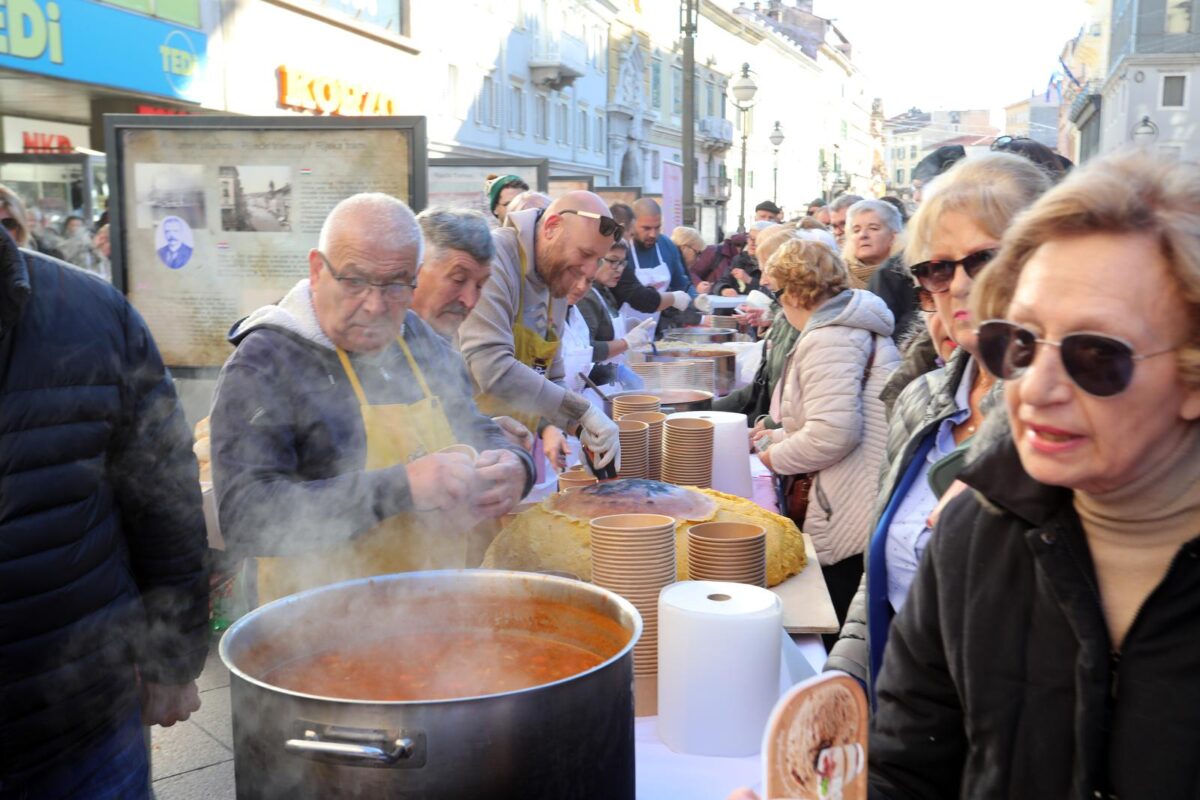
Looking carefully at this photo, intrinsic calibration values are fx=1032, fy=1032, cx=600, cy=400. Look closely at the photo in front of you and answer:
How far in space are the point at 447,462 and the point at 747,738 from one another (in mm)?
906

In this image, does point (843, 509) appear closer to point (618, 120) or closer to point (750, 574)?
point (750, 574)

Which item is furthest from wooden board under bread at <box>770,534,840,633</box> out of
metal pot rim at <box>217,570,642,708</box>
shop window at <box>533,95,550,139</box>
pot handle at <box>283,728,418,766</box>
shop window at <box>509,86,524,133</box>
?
shop window at <box>533,95,550,139</box>

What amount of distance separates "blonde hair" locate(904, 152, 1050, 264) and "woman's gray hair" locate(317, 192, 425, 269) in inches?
46.2

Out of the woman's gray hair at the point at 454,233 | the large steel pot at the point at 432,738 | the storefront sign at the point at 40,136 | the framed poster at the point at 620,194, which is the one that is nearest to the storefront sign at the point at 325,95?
the storefront sign at the point at 40,136

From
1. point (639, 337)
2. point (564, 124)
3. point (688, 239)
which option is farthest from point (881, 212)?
point (564, 124)

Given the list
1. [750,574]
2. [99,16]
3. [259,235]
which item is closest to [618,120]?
[99,16]

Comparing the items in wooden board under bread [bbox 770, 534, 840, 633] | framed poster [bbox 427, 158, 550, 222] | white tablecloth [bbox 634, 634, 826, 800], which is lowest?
white tablecloth [bbox 634, 634, 826, 800]

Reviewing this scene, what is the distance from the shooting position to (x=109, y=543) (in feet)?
→ 7.11

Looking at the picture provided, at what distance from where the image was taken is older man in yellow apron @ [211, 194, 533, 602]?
225 cm

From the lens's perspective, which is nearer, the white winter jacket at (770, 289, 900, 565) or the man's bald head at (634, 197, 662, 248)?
the white winter jacket at (770, 289, 900, 565)

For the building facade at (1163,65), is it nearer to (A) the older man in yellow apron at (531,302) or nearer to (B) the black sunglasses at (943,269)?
(A) the older man in yellow apron at (531,302)

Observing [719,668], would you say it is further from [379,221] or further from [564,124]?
[564,124]

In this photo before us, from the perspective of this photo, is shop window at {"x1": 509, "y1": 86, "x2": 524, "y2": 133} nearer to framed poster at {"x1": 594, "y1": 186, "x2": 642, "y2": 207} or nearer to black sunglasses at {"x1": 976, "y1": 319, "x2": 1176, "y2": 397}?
framed poster at {"x1": 594, "y1": 186, "x2": 642, "y2": 207}

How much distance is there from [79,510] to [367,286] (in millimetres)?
773
